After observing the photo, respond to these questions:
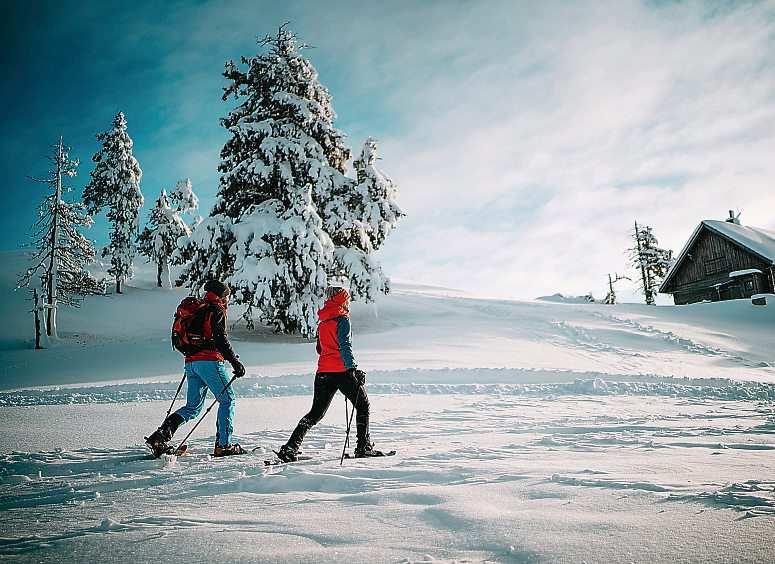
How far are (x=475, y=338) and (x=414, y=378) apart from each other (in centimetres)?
783

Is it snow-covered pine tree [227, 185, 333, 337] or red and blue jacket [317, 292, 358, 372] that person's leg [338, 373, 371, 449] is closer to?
red and blue jacket [317, 292, 358, 372]

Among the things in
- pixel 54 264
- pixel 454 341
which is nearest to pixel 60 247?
pixel 54 264

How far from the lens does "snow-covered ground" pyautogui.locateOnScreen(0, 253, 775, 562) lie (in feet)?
8.05

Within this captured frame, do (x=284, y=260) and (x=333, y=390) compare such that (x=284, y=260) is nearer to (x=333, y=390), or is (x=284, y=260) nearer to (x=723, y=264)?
(x=333, y=390)

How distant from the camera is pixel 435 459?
14.8ft

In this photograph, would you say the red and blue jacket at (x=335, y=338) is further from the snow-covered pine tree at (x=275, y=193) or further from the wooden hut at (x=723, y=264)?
the wooden hut at (x=723, y=264)

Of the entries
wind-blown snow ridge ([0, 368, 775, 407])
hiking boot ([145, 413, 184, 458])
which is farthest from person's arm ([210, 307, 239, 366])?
wind-blown snow ridge ([0, 368, 775, 407])

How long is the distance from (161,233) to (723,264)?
45.0m

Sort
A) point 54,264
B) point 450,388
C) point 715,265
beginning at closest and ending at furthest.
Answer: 1. point 450,388
2. point 54,264
3. point 715,265

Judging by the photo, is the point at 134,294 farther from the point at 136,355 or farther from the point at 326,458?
the point at 326,458

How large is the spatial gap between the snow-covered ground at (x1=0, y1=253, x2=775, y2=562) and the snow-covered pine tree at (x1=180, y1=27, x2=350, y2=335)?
513 centimetres

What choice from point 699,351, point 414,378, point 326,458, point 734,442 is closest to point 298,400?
point 414,378

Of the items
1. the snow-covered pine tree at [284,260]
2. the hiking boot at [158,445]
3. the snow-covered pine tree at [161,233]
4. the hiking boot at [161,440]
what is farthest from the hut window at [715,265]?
the snow-covered pine tree at [161,233]

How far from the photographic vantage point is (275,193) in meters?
18.8
